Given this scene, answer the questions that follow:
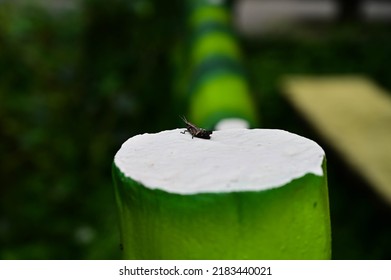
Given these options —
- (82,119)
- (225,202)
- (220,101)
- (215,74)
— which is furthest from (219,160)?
(82,119)

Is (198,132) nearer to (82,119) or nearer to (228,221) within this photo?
(228,221)

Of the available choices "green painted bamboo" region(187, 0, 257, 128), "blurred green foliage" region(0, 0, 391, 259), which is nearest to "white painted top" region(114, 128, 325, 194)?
"green painted bamboo" region(187, 0, 257, 128)

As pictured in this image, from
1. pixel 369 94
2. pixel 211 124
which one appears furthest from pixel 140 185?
pixel 369 94

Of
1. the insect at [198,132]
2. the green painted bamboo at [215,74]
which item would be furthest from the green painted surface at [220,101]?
the insect at [198,132]

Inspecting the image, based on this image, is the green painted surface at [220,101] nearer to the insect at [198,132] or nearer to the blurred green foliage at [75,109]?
the insect at [198,132]

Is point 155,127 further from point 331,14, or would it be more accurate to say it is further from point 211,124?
point 331,14
